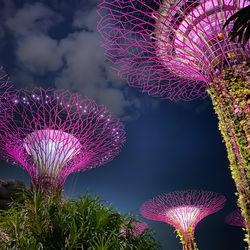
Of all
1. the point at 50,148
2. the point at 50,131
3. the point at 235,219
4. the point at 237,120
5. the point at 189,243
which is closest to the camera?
the point at 237,120

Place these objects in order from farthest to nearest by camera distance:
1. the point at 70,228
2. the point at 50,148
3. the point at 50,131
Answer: the point at 50,131, the point at 50,148, the point at 70,228

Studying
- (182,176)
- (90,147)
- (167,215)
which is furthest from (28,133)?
(182,176)

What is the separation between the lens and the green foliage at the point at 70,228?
3.99m

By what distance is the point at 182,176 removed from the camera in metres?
30.1

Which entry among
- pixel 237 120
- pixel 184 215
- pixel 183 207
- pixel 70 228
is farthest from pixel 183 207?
pixel 70 228

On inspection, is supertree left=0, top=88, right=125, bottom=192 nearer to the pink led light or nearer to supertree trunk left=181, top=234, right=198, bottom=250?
the pink led light

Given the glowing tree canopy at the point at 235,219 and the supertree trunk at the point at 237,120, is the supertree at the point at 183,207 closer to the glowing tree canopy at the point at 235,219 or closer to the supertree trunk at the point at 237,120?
the supertree trunk at the point at 237,120

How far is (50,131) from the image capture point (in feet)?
33.4

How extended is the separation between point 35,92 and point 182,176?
25209 millimetres

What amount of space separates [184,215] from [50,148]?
9.32 m

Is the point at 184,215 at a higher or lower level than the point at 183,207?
lower

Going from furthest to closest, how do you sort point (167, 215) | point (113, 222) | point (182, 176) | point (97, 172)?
point (182, 176), point (97, 172), point (167, 215), point (113, 222)

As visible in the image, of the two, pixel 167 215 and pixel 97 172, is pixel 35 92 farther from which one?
pixel 97 172

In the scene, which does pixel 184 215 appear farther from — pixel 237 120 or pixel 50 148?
pixel 237 120
